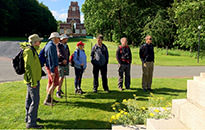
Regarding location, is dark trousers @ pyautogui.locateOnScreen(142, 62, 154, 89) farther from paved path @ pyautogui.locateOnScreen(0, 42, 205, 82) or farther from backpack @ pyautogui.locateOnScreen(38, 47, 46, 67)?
paved path @ pyautogui.locateOnScreen(0, 42, 205, 82)

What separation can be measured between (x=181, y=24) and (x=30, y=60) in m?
25.0

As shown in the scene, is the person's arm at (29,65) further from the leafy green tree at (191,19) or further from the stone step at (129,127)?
the leafy green tree at (191,19)

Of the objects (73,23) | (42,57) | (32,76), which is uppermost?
(73,23)

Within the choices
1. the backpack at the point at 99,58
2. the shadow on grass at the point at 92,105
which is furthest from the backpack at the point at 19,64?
the backpack at the point at 99,58

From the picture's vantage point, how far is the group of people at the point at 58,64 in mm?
4059

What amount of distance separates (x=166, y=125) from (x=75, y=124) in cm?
207

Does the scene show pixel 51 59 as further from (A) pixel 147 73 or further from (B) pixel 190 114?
(A) pixel 147 73

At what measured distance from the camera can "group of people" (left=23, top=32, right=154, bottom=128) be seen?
4059 mm

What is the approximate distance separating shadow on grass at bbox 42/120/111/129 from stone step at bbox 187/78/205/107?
6.21 feet

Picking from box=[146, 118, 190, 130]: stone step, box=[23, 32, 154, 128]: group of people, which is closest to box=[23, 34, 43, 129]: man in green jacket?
box=[23, 32, 154, 128]: group of people

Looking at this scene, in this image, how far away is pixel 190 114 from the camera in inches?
129

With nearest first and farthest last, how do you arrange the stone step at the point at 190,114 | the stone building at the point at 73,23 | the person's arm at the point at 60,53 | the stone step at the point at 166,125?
1. the stone step at the point at 190,114
2. the stone step at the point at 166,125
3. the person's arm at the point at 60,53
4. the stone building at the point at 73,23

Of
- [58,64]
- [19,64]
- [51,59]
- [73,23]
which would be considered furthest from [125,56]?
[73,23]

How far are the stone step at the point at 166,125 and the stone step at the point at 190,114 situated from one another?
9 cm
